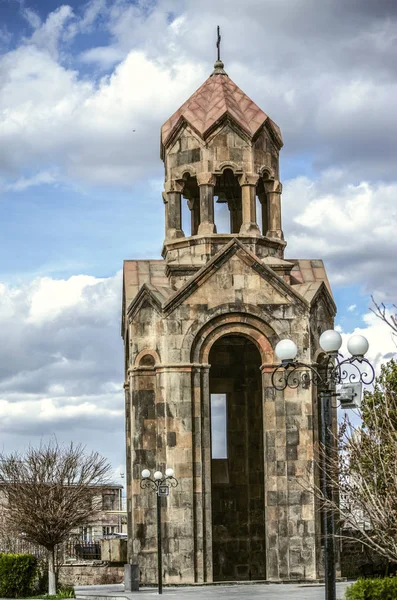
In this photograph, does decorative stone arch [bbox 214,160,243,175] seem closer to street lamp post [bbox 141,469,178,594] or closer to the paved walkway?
street lamp post [bbox 141,469,178,594]

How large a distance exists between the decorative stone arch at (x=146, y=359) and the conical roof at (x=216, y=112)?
5.96 meters

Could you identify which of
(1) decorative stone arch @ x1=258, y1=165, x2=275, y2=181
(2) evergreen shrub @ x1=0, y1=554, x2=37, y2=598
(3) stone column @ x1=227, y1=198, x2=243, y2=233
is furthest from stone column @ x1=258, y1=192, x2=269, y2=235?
(2) evergreen shrub @ x1=0, y1=554, x2=37, y2=598

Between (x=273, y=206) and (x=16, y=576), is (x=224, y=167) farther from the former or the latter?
(x=16, y=576)

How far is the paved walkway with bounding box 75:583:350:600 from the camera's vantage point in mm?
23641

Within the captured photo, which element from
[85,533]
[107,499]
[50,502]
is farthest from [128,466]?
[107,499]

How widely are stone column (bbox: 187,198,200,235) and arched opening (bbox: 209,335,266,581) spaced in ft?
10.8

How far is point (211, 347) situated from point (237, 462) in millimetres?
4308

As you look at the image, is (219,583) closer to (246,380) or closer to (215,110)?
(246,380)

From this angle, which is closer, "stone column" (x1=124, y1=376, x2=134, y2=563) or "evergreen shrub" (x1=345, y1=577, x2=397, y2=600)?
"evergreen shrub" (x1=345, y1=577, x2=397, y2=600)

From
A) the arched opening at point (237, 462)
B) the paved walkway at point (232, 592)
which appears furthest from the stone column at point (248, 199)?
the paved walkway at point (232, 592)

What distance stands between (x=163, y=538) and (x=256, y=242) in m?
8.06

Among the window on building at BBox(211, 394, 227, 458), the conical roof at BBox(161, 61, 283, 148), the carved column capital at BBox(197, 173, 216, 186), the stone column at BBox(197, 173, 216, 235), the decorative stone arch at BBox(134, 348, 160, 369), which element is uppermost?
the conical roof at BBox(161, 61, 283, 148)

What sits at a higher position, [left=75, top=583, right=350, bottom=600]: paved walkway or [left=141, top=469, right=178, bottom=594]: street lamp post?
[left=141, top=469, right=178, bottom=594]: street lamp post

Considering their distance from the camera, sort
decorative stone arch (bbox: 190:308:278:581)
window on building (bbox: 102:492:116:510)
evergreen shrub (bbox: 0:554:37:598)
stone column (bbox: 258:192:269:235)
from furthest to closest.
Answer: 1. window on building (bbox: 102:492:116:510)
2. stone column (bbox: 258:192:269:235)
3. evergreen shrub (bbox: 0:554:37:598)
4. decorative stone arch (bbox: 190:308:278:581)
